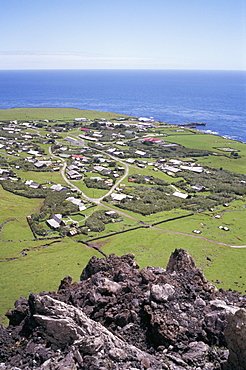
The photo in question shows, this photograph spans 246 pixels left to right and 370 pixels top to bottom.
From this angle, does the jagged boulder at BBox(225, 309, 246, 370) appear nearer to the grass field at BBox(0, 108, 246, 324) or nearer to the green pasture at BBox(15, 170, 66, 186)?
the grass field at BBox(0, 108, 246, 324)

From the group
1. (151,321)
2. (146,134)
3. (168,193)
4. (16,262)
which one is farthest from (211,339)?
(146,134)

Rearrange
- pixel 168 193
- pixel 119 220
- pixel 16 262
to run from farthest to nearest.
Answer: pixel 168 193
pixel 119 220
pixel 16 262

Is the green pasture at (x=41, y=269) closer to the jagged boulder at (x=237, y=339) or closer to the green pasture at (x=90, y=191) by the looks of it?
the green pasture at (x=90, y=191)

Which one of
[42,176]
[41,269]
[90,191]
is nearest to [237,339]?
[41,269]

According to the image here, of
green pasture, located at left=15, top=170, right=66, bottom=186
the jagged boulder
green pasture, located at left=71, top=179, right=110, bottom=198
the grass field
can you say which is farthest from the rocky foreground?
green pasture, located at left=15, top=170, right=66, bottom=186

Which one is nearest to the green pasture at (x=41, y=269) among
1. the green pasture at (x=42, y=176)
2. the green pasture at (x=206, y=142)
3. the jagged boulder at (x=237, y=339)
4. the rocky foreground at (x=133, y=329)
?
the rocky foreground at (x=133, y=329)

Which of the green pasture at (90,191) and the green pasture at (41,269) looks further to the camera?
the green pasture at (90,191)

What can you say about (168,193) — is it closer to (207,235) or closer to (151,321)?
(207,235)

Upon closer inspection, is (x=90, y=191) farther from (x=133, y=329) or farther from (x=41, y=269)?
(x=133, y=329)
